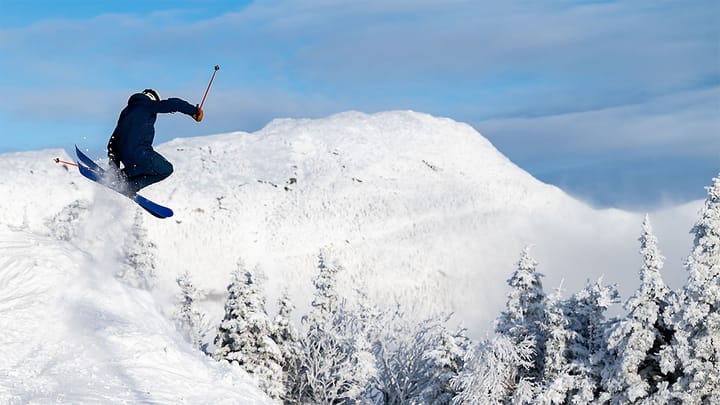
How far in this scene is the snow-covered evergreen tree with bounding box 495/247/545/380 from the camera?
33750 millimetres

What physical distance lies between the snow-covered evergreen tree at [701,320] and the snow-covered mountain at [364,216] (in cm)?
1715

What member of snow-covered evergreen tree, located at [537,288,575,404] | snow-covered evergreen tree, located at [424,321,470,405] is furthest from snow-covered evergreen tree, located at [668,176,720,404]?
snow-covered evergreen tree, located at [424,321,470,405]

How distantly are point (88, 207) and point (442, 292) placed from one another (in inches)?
3959

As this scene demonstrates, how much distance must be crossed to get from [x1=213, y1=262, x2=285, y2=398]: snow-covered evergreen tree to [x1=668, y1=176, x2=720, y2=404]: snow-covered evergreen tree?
53.7 feet

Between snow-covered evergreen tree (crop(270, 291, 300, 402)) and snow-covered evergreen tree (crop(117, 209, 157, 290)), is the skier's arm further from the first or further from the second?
snow-covered evergreen tree (crop(270, 291, 300, 402))

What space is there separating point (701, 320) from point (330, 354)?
17.8 metres

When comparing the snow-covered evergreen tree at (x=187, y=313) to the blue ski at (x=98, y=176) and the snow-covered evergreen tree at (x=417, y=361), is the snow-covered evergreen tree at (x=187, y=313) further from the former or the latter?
the blue ski at (x=98, y=176)

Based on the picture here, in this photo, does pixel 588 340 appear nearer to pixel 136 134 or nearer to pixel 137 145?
pixel 137 145

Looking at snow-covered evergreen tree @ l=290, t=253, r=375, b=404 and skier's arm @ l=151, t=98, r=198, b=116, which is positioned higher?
skier's arm @ l=151, t=98, r=198, b=116

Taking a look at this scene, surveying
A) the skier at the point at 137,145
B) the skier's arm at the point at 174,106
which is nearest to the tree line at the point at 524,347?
the skier at the point at 137,145

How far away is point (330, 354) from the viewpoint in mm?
41250

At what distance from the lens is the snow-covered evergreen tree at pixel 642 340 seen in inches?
1166

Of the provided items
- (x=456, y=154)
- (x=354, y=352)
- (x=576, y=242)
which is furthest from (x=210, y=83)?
(x=456, y=154)

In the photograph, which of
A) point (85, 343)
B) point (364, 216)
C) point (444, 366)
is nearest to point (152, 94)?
point (85, 343)
